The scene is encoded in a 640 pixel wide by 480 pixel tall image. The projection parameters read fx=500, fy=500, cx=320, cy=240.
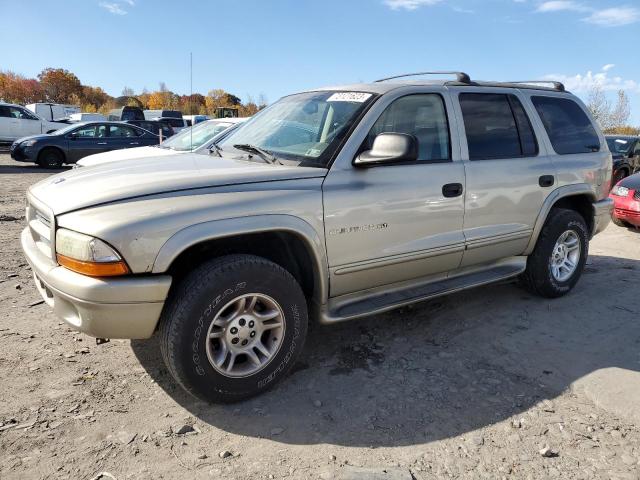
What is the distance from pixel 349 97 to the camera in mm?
3566

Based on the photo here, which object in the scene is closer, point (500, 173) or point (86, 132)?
point (500, 173)

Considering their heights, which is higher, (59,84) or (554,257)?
(59,84)

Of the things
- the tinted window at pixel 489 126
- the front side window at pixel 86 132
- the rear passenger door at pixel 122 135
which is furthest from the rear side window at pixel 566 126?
the front side window at pixel 86 132

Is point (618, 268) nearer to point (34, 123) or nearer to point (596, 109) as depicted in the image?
point (34, 123)

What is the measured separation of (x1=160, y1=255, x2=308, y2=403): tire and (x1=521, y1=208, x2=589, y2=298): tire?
2.48 m

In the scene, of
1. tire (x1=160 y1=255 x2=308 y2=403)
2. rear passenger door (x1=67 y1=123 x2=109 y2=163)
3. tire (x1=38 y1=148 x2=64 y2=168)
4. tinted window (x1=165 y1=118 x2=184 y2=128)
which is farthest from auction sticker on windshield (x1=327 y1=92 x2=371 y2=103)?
tinted window (x1=165 y1=118 x2=184 y2=128)

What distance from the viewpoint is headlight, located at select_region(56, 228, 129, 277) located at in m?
2.47

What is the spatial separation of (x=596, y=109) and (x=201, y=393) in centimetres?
5104

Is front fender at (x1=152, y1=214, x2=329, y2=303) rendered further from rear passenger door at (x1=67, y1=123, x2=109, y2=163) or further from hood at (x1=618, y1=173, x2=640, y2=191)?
rear passenger door at (x1=67, y1=123, x2=109, y2=163)

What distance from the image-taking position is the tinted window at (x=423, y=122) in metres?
3.51

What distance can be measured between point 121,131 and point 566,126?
507 inches

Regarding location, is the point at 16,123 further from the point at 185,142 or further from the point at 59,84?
the point at 59,84

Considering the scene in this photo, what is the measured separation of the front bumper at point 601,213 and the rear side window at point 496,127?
1.10m

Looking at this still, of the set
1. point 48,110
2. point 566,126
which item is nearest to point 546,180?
point 566,126
